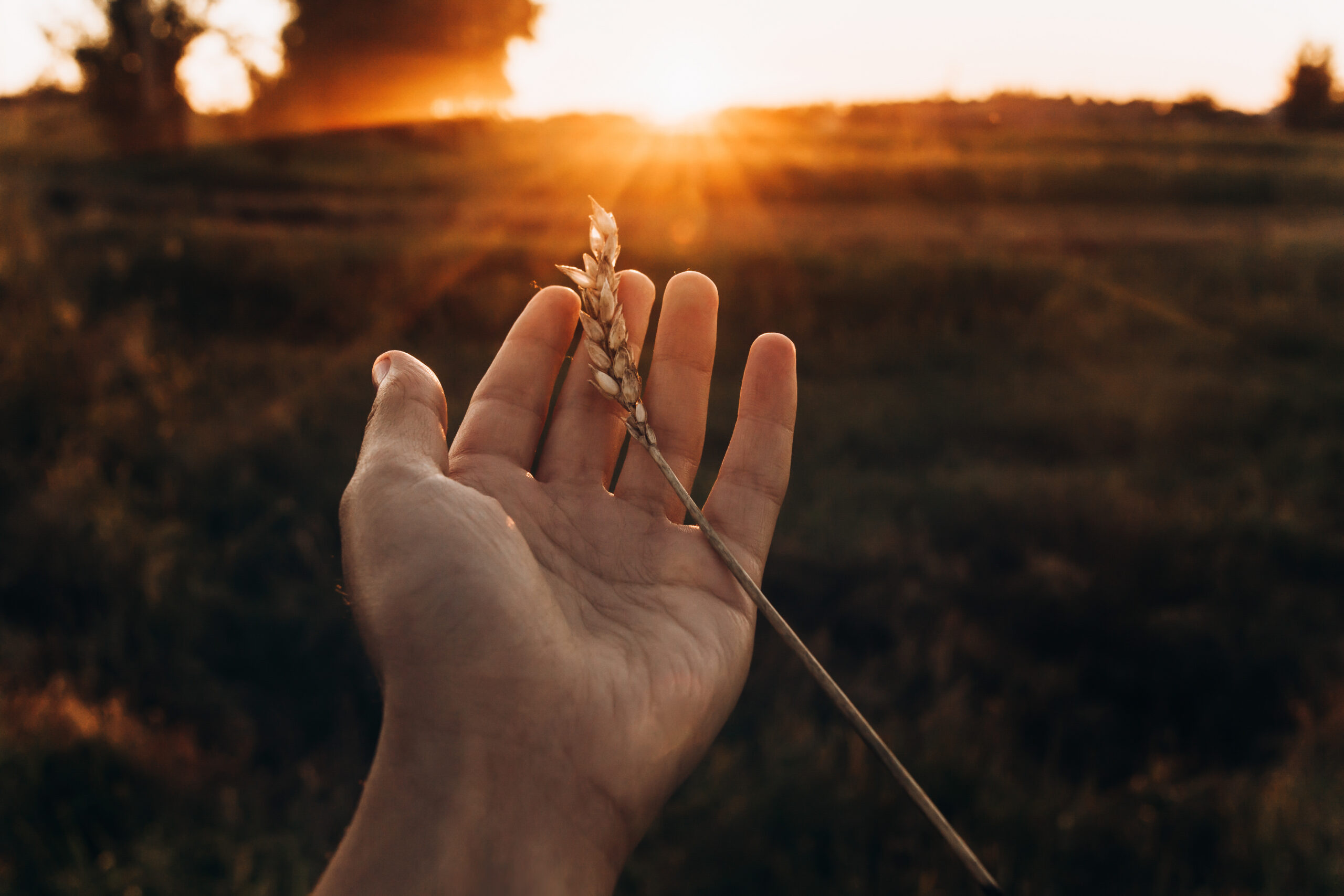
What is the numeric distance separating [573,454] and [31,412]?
226 inches

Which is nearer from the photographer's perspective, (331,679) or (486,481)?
(486,481)

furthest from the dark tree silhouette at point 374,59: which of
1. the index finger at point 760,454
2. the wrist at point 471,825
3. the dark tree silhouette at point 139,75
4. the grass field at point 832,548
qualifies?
the wrist at point 471,825

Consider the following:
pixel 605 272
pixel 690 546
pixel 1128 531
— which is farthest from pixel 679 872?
pixel 1128 531

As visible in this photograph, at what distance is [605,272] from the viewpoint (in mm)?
1907

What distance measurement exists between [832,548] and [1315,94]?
35797 millimetres

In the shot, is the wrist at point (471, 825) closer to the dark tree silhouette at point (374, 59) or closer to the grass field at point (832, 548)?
the grass field at point (832, 548)

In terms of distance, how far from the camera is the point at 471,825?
156cm

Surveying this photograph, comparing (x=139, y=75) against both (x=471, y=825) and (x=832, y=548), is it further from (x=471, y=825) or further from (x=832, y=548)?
(x=471, y=825)

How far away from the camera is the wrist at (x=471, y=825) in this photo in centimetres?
151

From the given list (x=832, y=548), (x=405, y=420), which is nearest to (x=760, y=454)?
(x=405, y=420)

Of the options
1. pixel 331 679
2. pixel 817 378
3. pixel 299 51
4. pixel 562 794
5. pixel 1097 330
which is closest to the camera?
pixel 562 794

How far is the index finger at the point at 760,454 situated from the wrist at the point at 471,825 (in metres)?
0.83

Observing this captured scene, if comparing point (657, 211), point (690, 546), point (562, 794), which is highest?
point (657, 211)

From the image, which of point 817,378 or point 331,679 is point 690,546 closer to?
point 331,679
